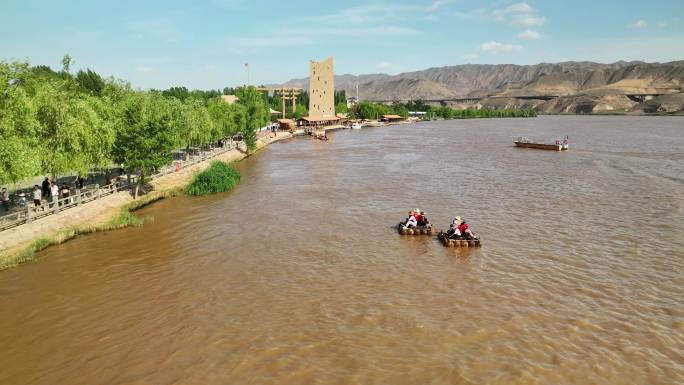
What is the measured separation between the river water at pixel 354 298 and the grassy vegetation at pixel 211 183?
9.13 feet

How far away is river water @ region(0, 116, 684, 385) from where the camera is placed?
12.6 meters

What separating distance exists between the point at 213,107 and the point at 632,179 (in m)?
49.3

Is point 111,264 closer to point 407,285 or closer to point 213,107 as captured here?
point 407,285

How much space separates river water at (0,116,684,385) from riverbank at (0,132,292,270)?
756 millimetres

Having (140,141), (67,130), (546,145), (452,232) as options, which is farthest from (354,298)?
(546,145)

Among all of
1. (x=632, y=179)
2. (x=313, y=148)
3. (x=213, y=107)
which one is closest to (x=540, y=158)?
(x=632, y=179)

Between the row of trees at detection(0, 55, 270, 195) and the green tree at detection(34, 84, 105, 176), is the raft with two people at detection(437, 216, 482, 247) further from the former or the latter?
the green tree at detection(34, 84, 105, 176)

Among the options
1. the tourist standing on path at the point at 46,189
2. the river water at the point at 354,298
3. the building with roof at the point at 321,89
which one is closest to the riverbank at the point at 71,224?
the river water at the point at 354,298

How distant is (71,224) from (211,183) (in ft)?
43.4

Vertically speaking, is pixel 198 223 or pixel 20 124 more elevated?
pixel 20 124

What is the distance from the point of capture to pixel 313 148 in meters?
75.8

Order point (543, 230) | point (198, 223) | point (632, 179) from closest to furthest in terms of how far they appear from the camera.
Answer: point (543, 230) < point (198, 223) < point (632, 179)

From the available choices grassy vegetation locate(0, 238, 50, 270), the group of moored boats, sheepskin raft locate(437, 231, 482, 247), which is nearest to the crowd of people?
grassy vegetation locate(0, 238, 50, 270)

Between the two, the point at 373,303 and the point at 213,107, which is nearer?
the point at 373,303
